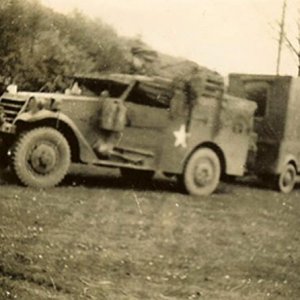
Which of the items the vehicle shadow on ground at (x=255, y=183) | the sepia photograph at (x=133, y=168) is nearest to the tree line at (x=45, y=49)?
the sepia photograph at (x=133, y=168)

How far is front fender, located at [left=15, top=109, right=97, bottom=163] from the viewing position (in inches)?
304

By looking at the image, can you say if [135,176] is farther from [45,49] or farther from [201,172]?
[45,49]

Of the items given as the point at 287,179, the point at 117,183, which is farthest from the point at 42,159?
the point at 287,179

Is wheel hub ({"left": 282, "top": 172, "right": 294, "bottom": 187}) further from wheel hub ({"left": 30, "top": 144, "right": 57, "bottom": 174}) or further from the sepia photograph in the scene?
wheel hub ({"left": 30, "top": 144, "right": 57, "bottom": 174})

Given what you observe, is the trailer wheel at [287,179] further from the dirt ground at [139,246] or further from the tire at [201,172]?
the dirt ground at [139,246]

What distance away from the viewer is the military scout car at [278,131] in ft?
34.5

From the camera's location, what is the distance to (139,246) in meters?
5.18

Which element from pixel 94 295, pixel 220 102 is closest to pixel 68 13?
pixel 220 102

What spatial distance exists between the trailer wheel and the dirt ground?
2.31 meters

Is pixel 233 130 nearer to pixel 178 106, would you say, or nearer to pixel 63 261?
pixel 178 106

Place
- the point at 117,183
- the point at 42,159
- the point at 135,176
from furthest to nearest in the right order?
the point at 135,176
the point at 117,183
the point at 42,159

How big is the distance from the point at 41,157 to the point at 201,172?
2218mm

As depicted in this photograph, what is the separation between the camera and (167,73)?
841cm

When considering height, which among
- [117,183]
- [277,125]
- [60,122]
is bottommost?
[117,183]
